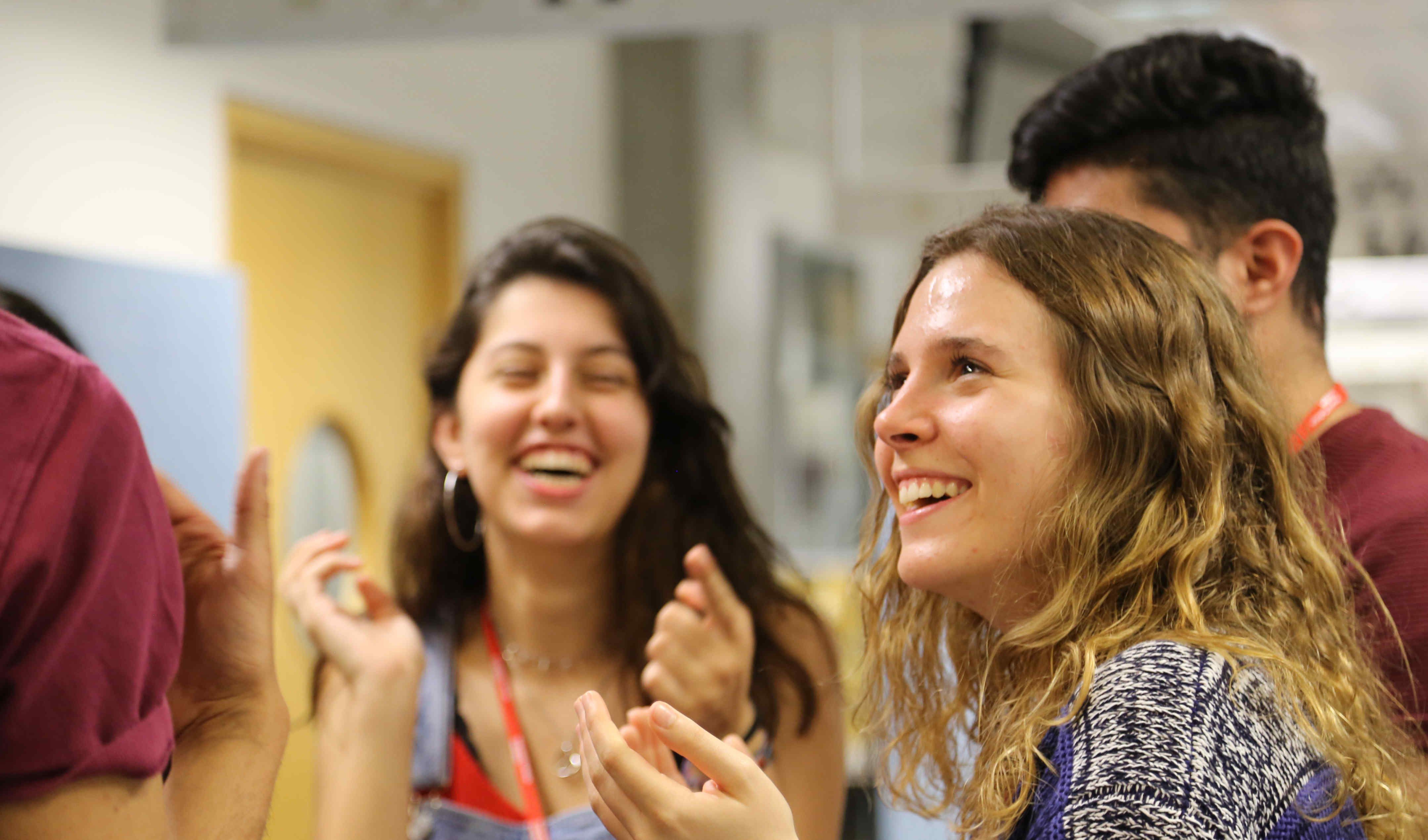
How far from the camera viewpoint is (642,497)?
2031mm

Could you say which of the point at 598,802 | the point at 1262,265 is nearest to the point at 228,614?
the point at 598,802

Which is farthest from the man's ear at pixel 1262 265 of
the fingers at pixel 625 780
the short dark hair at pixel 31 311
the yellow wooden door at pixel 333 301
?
the yellow wooden door at pixel 333 301

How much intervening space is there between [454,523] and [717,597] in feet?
1.56

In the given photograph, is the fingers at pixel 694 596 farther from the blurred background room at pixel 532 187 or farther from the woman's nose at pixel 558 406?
the blurred background room at pixel 532 187

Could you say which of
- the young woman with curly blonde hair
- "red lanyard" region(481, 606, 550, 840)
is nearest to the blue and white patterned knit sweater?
the young woman with curly blonde hair

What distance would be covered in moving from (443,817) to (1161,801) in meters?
1.14

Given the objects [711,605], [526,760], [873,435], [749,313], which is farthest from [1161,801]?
[749,313]

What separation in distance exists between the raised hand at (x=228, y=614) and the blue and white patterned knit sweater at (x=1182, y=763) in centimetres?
70

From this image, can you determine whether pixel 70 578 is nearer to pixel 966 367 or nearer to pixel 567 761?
pixel 966 367

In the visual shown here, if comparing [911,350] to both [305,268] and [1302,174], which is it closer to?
[1302,174]

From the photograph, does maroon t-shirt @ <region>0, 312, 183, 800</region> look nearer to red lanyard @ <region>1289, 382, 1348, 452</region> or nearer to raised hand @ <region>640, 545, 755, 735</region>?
raised hand @ <region>640, 545, 755, 735</region>

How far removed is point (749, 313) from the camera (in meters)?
5.32

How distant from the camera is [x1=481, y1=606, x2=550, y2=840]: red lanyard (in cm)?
176

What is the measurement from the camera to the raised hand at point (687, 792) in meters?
1.02
